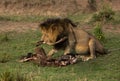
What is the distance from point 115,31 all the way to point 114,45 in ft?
10.9

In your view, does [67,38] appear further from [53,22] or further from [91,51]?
[91,51]

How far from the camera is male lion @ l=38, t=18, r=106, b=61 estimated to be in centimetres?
1083

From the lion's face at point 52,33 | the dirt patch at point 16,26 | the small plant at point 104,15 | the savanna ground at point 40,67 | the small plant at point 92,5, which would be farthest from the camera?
the small plant at point 92,5

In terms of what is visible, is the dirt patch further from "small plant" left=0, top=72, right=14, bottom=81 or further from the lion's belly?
"small plant" left=0, top=72, right=14, bottom=81

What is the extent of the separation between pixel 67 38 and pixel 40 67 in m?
1.11

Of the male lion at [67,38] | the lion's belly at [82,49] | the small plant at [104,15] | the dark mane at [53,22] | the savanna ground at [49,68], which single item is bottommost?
the small plant at [104,15]

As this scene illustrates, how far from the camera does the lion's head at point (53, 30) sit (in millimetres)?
10805

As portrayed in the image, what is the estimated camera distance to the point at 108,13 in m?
17.8

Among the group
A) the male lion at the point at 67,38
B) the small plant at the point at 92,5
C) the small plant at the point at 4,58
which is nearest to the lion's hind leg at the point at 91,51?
the male lion at the point at 67,38

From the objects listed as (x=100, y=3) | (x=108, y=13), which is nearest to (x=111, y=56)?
(x=108, y=13)

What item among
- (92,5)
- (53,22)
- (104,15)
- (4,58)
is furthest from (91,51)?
(92,5)

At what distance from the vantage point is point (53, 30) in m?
10.8

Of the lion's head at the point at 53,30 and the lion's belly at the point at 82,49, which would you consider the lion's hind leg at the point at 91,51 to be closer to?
the lion's belly at the point at 82,49

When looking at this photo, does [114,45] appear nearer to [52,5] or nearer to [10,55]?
[10,55]
